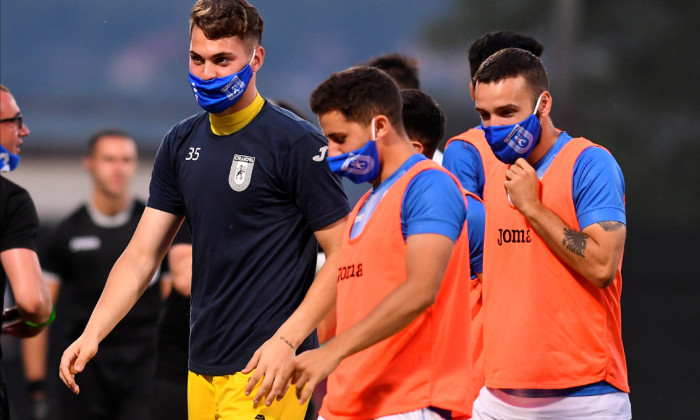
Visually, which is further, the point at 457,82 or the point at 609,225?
the point at 457,82

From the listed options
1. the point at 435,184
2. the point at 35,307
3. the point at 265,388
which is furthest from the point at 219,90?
the point at 35,307

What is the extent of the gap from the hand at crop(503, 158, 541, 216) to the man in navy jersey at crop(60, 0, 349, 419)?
1.80 ft

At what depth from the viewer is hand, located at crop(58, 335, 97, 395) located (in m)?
3.09

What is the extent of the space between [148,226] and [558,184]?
1376 millimetres

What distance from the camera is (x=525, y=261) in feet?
11.0

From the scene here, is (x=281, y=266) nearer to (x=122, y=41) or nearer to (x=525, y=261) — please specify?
(x=525, y=261)

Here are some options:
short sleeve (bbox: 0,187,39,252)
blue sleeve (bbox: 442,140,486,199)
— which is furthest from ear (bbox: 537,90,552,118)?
short sleeve (bbox: 0,187,39,252)

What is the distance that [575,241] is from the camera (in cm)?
318

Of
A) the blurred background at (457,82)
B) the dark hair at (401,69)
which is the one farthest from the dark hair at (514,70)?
the blurred background at (457,82)

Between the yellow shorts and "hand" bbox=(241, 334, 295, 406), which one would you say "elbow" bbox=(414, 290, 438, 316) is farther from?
Result: the yellow shorts

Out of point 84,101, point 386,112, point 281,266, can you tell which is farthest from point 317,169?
point 84,101

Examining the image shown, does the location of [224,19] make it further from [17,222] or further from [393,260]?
[17,222]

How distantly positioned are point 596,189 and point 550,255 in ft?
0.86

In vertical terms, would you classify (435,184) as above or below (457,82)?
below
